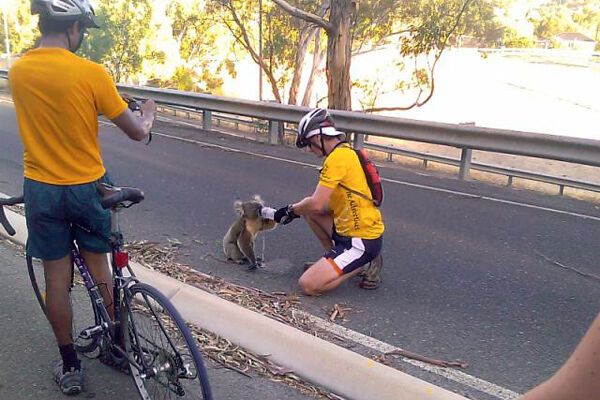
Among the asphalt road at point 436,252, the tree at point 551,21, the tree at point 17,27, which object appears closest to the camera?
the asphalt road at point 436,252

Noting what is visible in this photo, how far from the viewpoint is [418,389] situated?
127 inches

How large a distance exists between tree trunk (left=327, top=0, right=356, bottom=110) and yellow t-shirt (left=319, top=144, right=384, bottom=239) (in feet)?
28.5

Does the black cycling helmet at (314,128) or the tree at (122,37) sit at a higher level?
the tree at (122,37)

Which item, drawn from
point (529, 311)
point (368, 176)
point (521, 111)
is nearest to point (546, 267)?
point (529, 311)

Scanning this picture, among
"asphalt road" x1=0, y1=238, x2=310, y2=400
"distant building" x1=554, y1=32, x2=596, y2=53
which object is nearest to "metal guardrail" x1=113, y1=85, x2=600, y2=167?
"asphalt road" x1=0, y1=238, x2=310, y2=400

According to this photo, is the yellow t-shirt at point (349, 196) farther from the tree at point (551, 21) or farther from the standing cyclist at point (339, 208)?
the tree at point (551, 21)

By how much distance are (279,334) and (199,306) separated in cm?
73

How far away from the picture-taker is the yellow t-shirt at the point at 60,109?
286 cm

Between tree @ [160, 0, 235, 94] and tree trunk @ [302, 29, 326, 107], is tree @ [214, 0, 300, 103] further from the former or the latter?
tree @ [160, 0, 235, 94]

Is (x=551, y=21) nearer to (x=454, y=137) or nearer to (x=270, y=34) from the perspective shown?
(x=270, y=34)

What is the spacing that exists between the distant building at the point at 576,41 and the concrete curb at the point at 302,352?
66.3 metres

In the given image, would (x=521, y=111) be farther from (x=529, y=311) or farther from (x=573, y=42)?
(x=573, y=42)

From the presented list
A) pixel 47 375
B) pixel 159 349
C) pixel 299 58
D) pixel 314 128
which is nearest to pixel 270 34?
pixel 299 58

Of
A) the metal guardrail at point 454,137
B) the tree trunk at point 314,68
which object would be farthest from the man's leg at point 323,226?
the tree trunk at point 314,68
